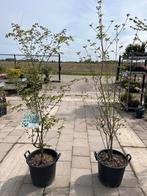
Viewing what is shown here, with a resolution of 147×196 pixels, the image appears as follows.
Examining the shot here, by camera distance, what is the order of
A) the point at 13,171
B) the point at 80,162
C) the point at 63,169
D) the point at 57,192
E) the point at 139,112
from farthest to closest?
the point at 139,112 < the point at 80,162 < the point at 63,169 < the point at 13,171 < the point at 57,192

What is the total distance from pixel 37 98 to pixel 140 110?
4413 mm

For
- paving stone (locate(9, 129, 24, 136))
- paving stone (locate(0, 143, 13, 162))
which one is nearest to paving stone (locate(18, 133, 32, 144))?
paving stone (locate(9, 129, 24, 136))

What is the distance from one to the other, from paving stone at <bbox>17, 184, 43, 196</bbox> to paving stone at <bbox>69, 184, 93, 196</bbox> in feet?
1.32

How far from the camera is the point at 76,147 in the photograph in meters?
4.51

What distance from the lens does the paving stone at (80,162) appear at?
12.3ft

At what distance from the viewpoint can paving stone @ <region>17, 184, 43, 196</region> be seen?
2.97 m

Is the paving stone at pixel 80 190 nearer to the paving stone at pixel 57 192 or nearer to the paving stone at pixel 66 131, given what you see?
the paving stone at pixel 57 192

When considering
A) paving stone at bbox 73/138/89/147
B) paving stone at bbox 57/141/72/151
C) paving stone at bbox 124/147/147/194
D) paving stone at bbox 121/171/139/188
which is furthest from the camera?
paving stone at bbox 73/138/89/147

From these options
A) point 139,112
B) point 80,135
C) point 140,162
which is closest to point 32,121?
point 140,162

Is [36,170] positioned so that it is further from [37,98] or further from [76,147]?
[76,147]

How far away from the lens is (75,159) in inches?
157

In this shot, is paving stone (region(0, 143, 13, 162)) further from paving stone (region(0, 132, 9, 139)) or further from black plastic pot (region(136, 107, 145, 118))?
black plastic pot (region(136, 107, 145, 118))

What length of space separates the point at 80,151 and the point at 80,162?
1.49 ft

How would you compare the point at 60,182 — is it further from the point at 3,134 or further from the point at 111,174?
the point at 3,134
